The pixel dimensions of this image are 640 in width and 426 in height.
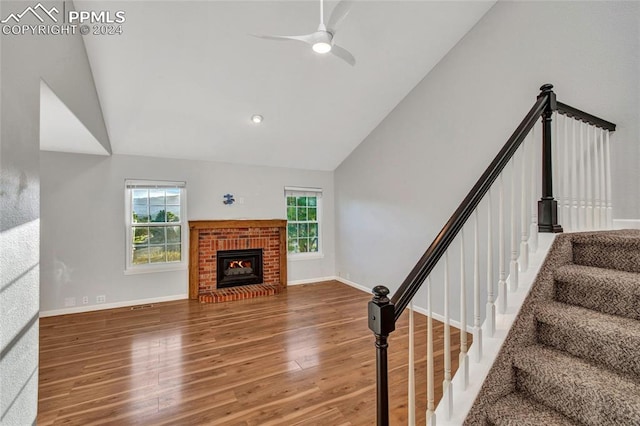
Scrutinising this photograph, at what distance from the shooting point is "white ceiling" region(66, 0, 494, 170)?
290cm

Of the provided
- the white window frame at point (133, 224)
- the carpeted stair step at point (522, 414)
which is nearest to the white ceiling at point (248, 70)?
the white window frame at point (133, 224)

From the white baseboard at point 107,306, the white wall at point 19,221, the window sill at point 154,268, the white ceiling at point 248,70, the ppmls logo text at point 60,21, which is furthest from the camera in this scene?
the window sill at point 154,268

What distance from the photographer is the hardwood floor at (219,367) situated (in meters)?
2.10

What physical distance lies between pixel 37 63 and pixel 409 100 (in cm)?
401

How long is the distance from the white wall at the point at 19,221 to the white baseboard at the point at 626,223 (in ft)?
13.5

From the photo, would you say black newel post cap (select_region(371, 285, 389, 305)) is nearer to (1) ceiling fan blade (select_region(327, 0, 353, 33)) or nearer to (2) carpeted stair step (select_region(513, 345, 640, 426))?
(2) carpeted stair step (select_region(513, 345, 640, 426))

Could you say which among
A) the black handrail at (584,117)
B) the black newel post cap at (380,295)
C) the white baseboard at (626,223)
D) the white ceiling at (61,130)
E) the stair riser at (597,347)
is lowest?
the stair riser at (597,347)

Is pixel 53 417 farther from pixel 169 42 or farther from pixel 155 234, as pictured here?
pixel 169 42

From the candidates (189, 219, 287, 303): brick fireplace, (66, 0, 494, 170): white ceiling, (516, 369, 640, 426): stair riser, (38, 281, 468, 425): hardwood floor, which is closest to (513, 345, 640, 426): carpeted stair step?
(516, 369, 640, 426): stair riser

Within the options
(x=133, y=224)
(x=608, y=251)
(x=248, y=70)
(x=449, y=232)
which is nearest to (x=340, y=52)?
(x=248, y=70)

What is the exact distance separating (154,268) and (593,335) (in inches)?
203

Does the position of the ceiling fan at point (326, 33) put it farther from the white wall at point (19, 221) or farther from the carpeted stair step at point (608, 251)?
the carpeted stair step at point (608, 251)

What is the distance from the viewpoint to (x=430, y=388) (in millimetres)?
1383

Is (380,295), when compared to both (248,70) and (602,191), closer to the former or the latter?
(602,191)
